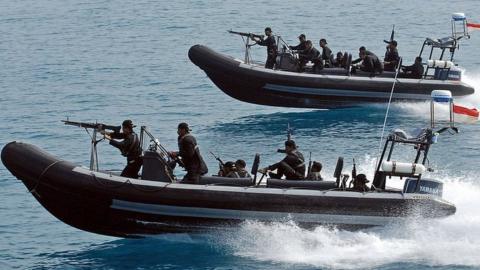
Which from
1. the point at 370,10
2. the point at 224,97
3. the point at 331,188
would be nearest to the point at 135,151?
the point at 331,188

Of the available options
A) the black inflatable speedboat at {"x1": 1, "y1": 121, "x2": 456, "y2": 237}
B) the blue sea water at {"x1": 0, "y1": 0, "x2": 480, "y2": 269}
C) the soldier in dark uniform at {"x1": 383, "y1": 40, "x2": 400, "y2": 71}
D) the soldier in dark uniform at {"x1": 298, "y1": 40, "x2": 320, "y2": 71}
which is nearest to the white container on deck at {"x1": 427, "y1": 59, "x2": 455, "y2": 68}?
the soldier in dark uniform at {"x1": 383, "y1": 40, "x2": 400, "y2": 71}

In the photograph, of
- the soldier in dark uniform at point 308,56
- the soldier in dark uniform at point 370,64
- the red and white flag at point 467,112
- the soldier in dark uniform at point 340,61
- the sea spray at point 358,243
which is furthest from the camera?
the soldier in dark uniform at point 340,61

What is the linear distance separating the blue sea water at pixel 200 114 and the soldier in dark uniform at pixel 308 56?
1.69 meters

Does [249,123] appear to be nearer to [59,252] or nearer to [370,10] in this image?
[59,252]

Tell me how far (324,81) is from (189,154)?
36.7ft

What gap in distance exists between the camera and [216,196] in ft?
67.8

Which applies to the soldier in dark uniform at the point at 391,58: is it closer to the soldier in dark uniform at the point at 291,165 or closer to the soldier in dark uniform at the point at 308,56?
the soldier in dark uniform at the point at 308,56

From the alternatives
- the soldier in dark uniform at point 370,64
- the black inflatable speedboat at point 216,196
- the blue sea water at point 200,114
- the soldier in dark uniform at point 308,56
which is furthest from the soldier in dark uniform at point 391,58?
the black inflatable speedboat at point 216,196

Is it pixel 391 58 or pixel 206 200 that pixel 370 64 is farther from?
pixel 206 200

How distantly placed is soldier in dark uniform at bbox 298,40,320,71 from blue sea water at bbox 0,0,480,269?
169 cm

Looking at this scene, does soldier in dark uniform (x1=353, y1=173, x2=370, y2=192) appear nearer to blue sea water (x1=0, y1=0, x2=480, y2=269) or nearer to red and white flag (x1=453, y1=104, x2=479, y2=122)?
blue sea water (x1=0, y1=0, x2=480, y2=269)

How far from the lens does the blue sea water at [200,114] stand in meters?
21.0

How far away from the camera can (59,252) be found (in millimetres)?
22344

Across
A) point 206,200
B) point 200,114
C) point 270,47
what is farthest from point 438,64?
point 206,200
